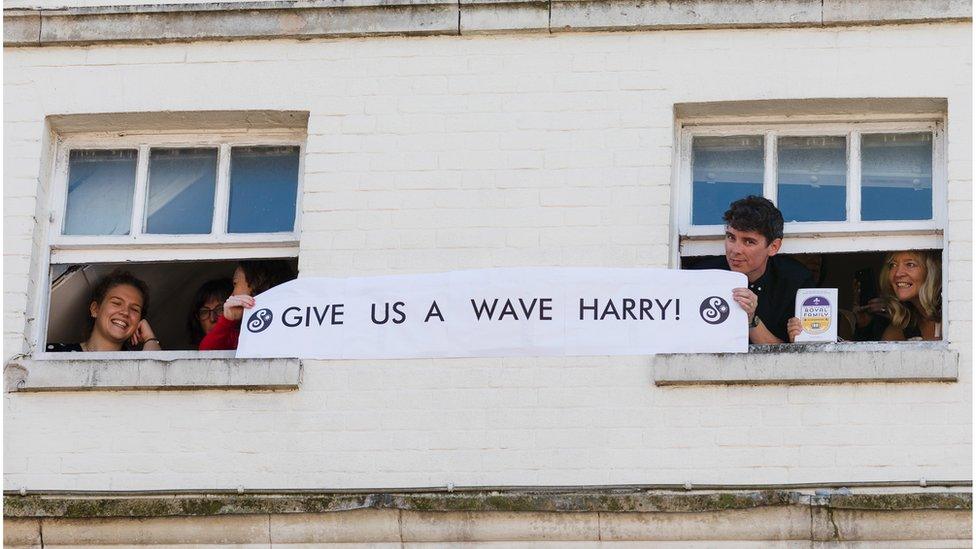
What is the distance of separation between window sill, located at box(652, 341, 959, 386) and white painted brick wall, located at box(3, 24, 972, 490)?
0.25 feet

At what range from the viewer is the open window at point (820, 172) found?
40.3ft

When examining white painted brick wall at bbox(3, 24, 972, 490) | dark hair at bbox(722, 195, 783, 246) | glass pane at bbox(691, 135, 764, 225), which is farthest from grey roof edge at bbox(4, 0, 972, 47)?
dark hair at bbox(722, 195, 783, 246)

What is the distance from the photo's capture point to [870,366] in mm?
11547

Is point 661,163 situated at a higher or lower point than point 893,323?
higher

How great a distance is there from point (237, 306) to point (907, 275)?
379 centimetres

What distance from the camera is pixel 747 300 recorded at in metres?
11.9

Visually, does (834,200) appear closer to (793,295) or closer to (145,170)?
(793,295)

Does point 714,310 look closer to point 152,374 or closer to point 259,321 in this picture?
point 259,321

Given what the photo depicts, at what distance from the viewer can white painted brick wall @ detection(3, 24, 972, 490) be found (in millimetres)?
11555

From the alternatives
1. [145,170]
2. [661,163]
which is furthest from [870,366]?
[145,170]

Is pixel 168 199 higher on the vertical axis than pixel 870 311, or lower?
higher

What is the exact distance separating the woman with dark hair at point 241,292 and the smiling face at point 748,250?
8.66 feet

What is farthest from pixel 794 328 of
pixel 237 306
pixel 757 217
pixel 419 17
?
pixel 237 306

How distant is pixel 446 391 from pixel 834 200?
99.0 inches
